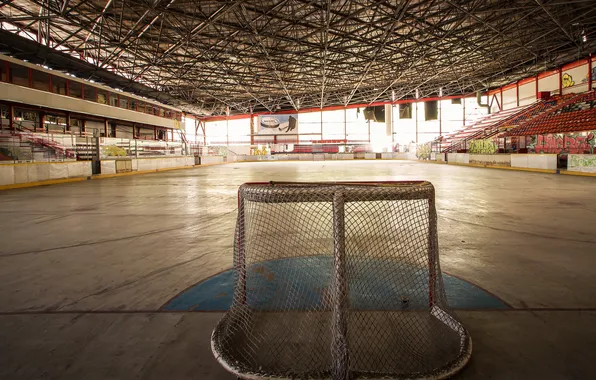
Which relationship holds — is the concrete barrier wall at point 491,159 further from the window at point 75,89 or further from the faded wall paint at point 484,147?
the window at point 75,89

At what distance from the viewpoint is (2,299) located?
9.46 ft

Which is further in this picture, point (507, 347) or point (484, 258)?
point (484, 258)

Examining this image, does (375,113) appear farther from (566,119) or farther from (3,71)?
(3,71)

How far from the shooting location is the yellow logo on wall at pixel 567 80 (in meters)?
28.4

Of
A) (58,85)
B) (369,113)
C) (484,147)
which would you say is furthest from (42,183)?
(369,113)

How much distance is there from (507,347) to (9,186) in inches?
657

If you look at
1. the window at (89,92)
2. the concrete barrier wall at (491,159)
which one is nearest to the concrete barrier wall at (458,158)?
the concrete barrier wall at (491,159)

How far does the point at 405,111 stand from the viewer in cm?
4378

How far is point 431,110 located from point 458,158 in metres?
14.8

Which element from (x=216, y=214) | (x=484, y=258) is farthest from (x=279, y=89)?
(x=484, y=258)

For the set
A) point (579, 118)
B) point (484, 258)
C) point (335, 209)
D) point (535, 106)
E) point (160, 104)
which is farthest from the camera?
point (160, 104)

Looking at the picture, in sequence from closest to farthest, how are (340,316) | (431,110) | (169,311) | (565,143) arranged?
(340,316), (169,311), (565,143), (431,110)

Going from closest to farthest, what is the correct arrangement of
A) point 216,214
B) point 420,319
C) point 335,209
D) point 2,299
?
point 335,209 < point 420,319 < point 2,299 < point 216,214

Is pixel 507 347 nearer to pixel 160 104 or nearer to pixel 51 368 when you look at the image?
pixel 51 368
